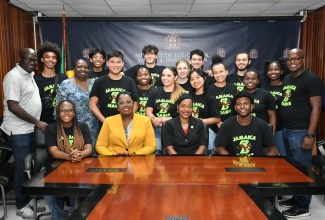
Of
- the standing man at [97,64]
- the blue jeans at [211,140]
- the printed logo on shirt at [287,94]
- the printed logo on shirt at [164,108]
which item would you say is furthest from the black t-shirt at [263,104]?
the standing man at [97,64]

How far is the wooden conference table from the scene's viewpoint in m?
1.60

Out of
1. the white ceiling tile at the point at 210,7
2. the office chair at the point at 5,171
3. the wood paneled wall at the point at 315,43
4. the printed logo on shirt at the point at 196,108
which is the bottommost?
the office chair at the point at 5,171

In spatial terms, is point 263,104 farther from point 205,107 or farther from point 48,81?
point 48,81

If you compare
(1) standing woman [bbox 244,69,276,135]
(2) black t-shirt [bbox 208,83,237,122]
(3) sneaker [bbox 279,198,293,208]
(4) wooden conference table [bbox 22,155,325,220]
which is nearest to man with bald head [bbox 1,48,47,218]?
(4) wooden conference table [bbox 22,155,325,220]

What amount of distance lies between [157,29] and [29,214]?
411 centimetres

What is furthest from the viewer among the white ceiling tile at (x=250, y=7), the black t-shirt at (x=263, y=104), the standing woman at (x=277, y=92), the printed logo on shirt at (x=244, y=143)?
the white ceiling tile at (x=250, y=7)

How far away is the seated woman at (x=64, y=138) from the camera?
2865 mm

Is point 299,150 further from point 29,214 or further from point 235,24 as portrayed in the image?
point 235,24

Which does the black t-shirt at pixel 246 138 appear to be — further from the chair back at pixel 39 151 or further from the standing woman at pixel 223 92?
the chair back at pixel 39 151

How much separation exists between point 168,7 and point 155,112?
9.05ft

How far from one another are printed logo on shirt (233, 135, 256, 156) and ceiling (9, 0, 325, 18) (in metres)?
3.07

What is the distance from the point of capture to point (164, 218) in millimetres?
1533

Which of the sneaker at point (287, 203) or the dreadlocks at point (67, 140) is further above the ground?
the dreadlocks at point (67, 140)

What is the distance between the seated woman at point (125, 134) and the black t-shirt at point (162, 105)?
1.78 ft
